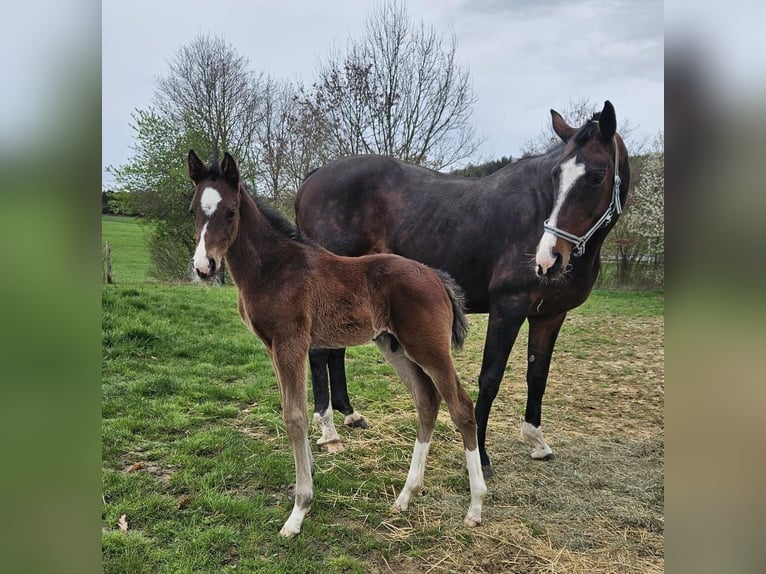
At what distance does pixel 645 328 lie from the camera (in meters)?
8.20

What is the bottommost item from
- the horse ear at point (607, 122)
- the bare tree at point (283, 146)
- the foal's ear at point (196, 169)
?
the foal's ear at point (196, 169)

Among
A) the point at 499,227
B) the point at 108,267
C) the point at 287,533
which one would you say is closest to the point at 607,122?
the point at 499,227

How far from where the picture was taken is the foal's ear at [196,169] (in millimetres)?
2258

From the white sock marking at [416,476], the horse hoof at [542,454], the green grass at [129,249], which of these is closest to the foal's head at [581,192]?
the white sock marking at [416,476]

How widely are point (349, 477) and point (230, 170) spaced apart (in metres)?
2.14

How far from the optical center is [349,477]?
10.4ft

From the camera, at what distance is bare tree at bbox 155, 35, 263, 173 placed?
4.50 m

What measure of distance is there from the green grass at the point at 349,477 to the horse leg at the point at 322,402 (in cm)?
19

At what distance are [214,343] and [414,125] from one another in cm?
362

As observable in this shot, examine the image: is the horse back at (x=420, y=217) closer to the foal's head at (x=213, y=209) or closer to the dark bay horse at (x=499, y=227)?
the dark bay horse at (x=499, y=227)
